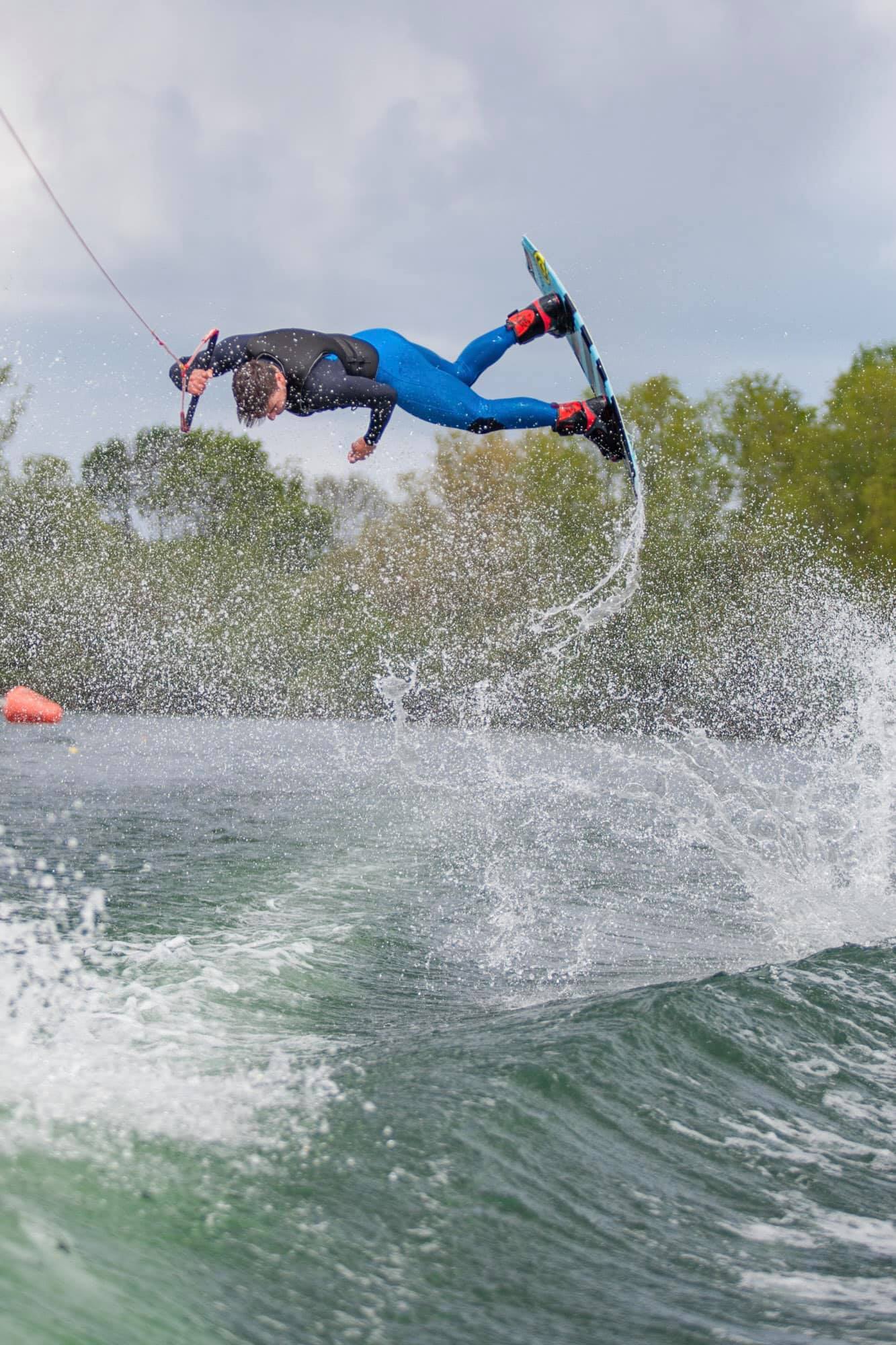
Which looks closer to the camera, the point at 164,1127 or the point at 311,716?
the point at 164,1127

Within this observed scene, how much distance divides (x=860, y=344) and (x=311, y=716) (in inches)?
737

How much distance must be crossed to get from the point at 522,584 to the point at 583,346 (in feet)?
90.7

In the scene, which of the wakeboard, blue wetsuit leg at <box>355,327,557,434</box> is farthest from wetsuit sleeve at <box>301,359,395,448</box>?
the wakeboard

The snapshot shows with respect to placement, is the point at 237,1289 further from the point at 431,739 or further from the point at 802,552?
the point at 802,552

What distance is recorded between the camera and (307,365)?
5656 millimetres

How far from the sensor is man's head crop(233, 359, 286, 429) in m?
5.49

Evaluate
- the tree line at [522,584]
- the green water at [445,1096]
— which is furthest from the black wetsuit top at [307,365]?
the tree line at [522,584]

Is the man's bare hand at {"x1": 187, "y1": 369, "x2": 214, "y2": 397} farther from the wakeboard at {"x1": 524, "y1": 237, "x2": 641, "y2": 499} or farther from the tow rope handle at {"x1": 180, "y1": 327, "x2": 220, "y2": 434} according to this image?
the wakeboard at {"x1": 524, "y1": 237, "x2": 641, "y2": 499}

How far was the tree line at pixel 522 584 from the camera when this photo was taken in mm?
29656

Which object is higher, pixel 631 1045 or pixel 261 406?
pixel 261 406

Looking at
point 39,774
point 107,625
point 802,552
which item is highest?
point 802,552

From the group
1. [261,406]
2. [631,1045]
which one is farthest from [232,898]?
[631,1045]

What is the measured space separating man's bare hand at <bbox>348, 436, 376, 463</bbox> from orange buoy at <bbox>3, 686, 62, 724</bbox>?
18100mm

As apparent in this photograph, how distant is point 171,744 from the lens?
1873 cm
